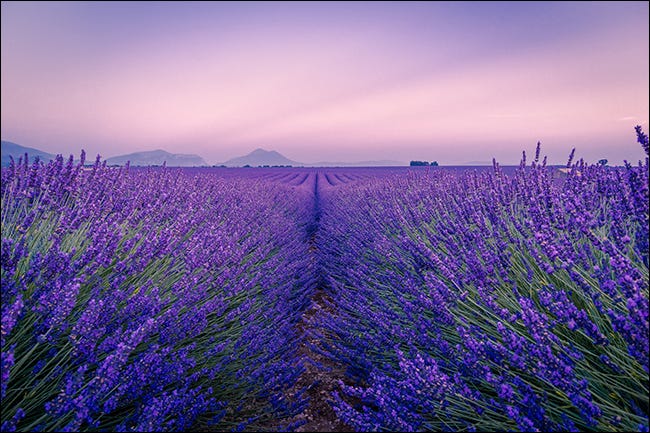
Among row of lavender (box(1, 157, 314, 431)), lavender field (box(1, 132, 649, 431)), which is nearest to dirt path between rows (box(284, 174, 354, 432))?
lavender field (box(1, 132, 649, 431))

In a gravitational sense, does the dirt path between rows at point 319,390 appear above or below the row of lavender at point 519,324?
below

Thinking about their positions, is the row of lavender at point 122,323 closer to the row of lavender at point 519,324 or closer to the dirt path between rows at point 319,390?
the dirt path between rows at point 319,390

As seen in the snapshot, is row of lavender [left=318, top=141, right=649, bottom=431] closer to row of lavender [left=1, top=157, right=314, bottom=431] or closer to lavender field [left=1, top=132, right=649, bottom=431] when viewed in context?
lavender field [left=1, top=132, right=649, bottom=431]

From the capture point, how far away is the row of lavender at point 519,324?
1.10 metres

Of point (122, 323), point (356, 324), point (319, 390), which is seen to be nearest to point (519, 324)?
point (356, 324)

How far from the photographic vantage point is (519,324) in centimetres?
152

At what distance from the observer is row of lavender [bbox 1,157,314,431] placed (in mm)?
1159

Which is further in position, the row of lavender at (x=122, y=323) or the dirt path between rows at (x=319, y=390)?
the dirt path between rows at (x=319, y=390)

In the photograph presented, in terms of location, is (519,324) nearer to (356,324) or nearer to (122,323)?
(356,324)

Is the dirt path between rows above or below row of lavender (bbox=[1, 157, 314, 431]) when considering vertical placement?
below

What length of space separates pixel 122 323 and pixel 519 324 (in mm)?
1545

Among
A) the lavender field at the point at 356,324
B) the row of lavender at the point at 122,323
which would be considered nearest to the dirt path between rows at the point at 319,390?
the lavender field at the point at 356,324

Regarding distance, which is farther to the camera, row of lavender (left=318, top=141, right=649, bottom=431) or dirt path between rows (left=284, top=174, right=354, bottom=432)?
dirt path between rows (left=284, top=174, right=354, bottom=432)

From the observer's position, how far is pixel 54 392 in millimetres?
1186
